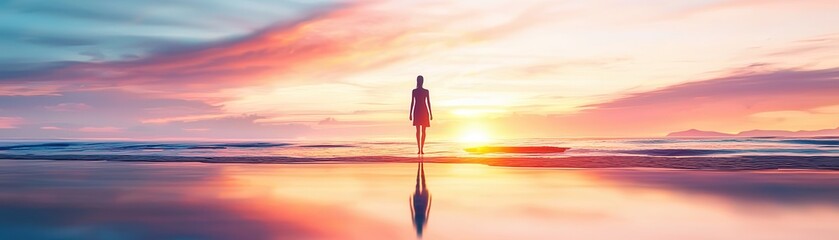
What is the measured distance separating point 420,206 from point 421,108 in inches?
412

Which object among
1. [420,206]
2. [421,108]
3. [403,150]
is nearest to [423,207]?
[420,206]

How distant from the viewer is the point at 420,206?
15.4 feet

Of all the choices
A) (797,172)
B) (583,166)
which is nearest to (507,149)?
(583,166)

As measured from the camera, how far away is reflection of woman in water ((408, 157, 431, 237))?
3.85 meters

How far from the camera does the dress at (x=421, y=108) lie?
1512 centimetres

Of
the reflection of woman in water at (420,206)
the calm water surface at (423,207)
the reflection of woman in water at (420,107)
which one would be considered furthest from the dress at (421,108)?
the reflection of woman in water at (420,206)

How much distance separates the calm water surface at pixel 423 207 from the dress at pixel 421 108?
7611mm

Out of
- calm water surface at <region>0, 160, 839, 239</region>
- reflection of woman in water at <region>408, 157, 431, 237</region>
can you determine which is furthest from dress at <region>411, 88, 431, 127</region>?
reflection of woman in water at <region>408, 157, 431, 237</region>

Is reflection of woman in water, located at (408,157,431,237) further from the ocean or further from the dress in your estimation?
the dress

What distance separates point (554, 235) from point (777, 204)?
2460 millimetres

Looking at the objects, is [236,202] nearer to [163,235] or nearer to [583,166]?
[163,235]

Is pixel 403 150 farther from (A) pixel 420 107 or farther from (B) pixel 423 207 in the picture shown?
(B) pixel 423 207

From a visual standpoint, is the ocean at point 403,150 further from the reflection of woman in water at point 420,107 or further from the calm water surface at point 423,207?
the calm water surface at point 423,207

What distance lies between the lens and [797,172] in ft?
27.1
